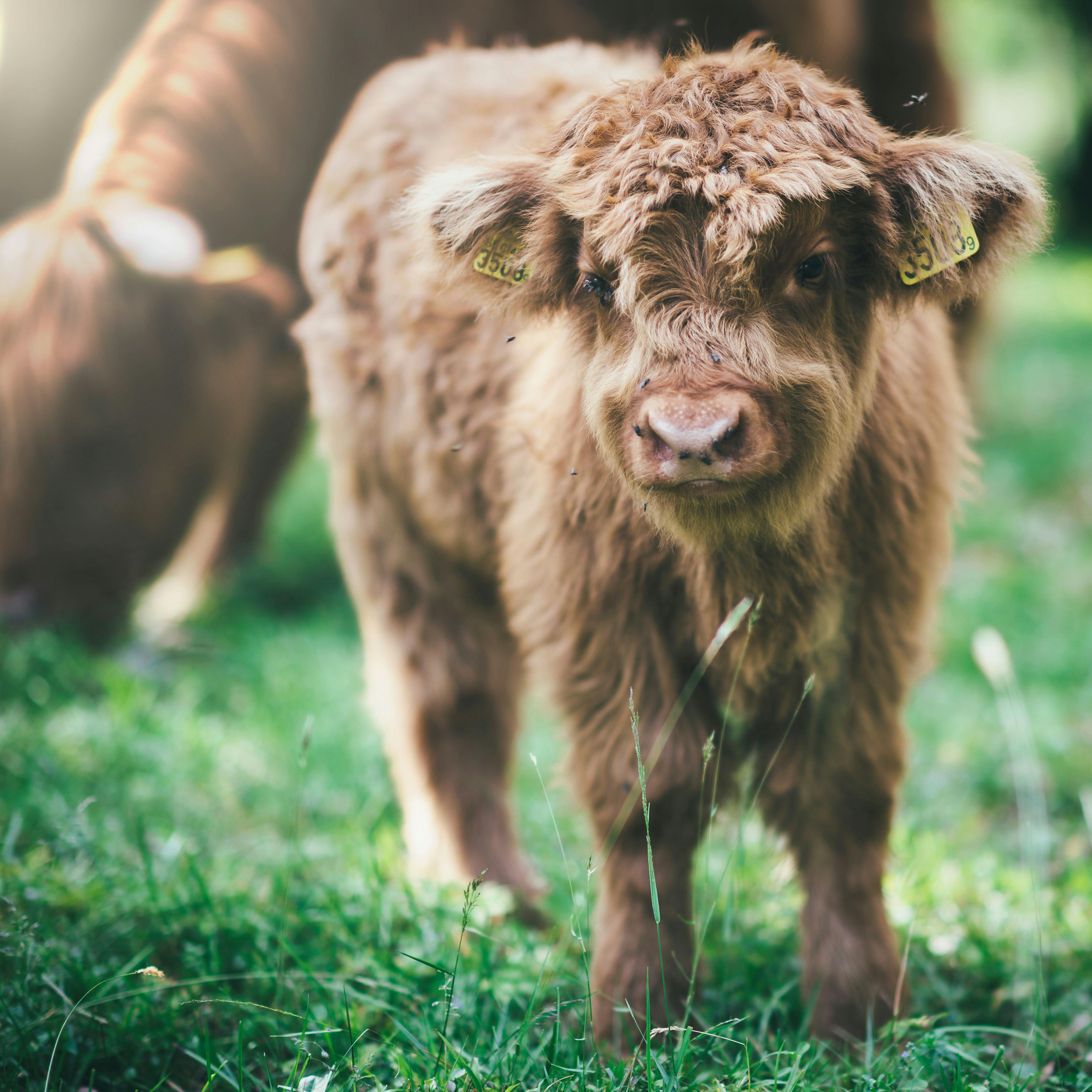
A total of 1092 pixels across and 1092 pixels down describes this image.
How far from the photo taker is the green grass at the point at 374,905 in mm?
2008

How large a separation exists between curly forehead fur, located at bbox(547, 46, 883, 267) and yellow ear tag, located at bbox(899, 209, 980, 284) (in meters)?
0.17

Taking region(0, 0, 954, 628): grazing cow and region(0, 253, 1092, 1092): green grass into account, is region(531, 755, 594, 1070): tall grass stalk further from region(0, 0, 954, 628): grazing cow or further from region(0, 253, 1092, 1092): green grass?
region(0, 0, 954, 628): grazing cow

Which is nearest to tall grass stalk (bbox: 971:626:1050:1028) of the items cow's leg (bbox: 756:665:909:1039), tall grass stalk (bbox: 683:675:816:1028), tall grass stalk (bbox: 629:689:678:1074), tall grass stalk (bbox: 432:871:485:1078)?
cow's leg (bbox: 756:665:909:1039)

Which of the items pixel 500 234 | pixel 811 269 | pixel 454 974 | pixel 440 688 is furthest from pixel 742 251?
pixel 440 688

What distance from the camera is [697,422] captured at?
5.92ft

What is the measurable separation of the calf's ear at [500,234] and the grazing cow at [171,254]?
183cm

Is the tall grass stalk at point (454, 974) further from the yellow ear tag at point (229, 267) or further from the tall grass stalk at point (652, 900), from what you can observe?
the yellow ear tag at point (229, 267)

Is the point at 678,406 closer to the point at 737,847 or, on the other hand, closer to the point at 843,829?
the point at 737,847

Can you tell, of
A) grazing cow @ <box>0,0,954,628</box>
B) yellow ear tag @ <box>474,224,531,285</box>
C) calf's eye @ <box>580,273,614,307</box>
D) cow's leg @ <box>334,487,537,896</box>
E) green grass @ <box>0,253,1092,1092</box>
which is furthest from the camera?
grazing cow @ <box>0,0,954,628</box>

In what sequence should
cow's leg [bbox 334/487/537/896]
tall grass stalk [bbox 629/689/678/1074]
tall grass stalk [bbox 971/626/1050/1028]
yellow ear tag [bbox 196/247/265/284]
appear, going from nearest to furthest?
tall grass stalk [bbox 629/689/678/1074], tall grass stalk [bbox 971/626/1050/1028], cow's leg [bbox 334/487/537/896], yellow ear tag [bbox 196/247/265/284]

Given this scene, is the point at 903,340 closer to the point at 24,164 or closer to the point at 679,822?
the point at 679,822

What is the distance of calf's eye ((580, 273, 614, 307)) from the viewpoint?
2148mm

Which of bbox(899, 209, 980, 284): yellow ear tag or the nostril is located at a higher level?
bbox(899, 209, 980, 284): yellow ear tag

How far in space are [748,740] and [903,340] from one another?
40.0 inches
